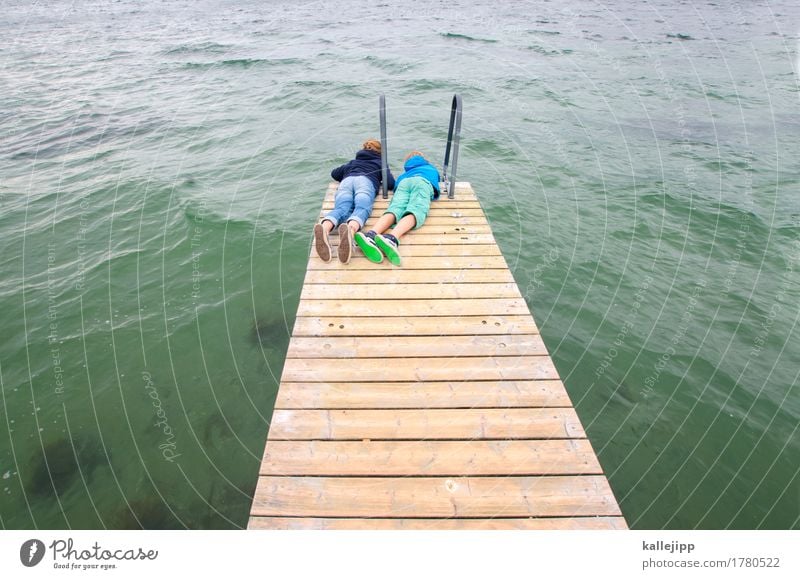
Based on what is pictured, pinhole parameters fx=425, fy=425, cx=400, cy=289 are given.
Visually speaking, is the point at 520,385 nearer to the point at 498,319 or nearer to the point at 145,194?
the point at 498,319

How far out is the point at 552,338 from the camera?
6320 millimetres

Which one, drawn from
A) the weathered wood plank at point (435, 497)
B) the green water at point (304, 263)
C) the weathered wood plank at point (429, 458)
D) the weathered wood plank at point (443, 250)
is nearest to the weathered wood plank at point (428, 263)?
the weathered wood plank at point (443, 250)

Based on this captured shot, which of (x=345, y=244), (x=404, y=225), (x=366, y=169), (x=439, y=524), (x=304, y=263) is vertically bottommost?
(x=304, y=263)

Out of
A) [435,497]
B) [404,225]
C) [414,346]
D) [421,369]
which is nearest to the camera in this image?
[435,497]

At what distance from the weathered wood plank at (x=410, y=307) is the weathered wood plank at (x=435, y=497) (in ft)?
6.36

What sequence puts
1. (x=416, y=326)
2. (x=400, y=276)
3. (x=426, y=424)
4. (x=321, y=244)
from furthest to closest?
1. (x=321, y=244)
2. (x=400, y=276)
3. (x=416, y=326)
4. (x=426, y=424)

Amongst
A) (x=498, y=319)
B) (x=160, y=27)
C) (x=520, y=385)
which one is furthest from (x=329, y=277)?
(x=160, y=27)

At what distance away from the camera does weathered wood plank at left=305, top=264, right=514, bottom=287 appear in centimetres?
519

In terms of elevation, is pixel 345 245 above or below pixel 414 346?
above

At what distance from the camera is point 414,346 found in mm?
4250

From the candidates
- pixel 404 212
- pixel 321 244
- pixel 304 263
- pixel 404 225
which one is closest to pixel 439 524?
pixel 321 244

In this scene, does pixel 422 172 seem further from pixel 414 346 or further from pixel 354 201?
pixel 414 346

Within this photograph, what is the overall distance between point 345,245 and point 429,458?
2.97 m

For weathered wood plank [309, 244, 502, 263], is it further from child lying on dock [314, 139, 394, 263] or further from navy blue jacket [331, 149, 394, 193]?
navy blue jacket [331, 149, 394, 193]
